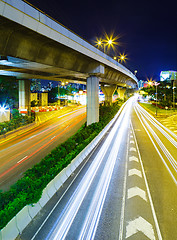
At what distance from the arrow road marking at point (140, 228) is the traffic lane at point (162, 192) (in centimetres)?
49

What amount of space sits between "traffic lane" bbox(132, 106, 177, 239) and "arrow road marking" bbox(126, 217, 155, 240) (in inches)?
19.3

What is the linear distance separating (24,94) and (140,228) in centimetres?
4066

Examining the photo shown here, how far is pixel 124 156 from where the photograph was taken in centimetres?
1773

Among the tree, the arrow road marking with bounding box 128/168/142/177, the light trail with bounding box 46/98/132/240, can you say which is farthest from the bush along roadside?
the tree

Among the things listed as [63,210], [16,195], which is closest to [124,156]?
[63,210]

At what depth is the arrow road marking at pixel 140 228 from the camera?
757cm

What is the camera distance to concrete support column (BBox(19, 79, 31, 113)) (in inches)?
1687

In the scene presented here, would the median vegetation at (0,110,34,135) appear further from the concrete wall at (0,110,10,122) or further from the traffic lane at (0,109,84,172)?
the traffic lane at (0,109,84,172)

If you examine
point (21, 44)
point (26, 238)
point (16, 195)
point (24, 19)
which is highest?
point (24, 19)

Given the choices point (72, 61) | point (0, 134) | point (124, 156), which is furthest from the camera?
point (0, 134)

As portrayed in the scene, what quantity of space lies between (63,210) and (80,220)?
44.0 inches

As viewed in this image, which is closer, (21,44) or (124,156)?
(21,44)

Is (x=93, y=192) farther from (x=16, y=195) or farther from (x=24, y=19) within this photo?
(x=24, y=19)

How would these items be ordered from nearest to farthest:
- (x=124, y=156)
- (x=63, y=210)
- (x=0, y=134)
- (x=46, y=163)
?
(x=63, y=210), (x=46, y=163), (x=124, y=156), (x=0, y=134)
